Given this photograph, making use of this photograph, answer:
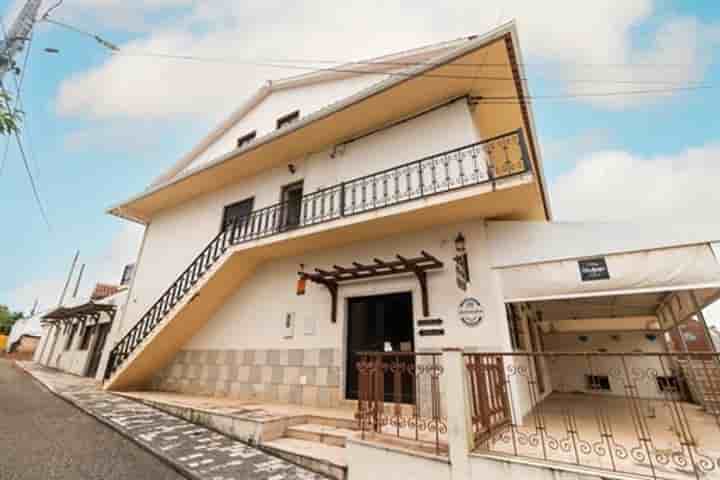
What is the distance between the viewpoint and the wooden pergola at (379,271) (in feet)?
18.7

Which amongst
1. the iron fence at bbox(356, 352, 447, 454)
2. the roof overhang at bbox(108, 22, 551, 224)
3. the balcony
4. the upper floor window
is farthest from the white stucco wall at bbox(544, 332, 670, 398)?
the upper floor window

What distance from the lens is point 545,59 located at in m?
6.59

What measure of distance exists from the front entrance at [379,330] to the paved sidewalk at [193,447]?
2.43 metres

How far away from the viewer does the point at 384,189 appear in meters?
6.55

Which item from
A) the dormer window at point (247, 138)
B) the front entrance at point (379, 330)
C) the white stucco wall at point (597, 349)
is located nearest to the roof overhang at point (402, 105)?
the dormer window at point (247, 138)

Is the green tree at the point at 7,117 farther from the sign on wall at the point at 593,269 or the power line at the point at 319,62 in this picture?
the sign on wall at the point at 593,269

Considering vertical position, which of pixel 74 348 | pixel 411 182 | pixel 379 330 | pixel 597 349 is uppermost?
pixel 411 182

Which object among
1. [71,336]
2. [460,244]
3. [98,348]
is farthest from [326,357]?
[71,336]

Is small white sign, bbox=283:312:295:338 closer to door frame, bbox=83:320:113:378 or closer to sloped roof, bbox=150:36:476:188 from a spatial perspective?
sloped roof, bbox=150:36:476:188

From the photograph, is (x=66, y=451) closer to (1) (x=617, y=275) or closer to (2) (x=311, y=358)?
(2) (x=311, y=358)

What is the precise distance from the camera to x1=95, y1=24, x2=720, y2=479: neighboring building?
3.73 metres

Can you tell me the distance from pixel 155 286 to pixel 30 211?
3.81 metres

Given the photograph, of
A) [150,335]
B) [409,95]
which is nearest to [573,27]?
[409,95]

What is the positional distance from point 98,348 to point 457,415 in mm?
15767
